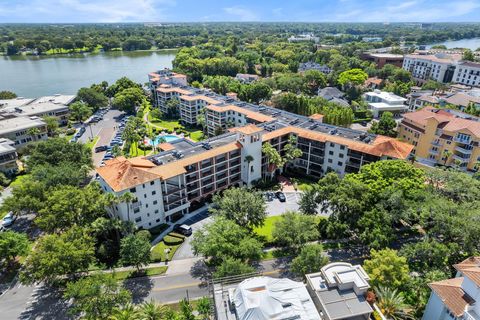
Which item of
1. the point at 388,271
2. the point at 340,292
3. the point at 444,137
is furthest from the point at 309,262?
the point at 444,137

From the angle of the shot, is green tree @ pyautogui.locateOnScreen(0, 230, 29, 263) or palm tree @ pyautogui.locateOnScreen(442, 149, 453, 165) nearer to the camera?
green tree @ pyautogui.locateOnScreen(0, 230, 29, 263)

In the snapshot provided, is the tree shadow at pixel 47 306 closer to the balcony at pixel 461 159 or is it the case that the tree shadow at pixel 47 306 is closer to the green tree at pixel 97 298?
the green tree at pixel 97 298

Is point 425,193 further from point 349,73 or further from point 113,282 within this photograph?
point 349,73

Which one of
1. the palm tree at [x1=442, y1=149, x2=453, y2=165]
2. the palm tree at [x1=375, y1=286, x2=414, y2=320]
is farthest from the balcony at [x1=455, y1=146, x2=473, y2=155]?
the palm tree at [x1=375, y1=286, x2=414, y2=320]

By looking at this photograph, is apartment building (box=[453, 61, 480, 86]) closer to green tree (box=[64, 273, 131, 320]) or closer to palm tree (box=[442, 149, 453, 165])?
palm tree (box=[442, 149, 453, 165])

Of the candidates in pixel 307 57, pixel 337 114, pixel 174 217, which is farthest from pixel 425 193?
pixel 307 57

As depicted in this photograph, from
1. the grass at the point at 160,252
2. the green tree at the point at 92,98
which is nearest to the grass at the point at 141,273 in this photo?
the grass at the point at 160,252
